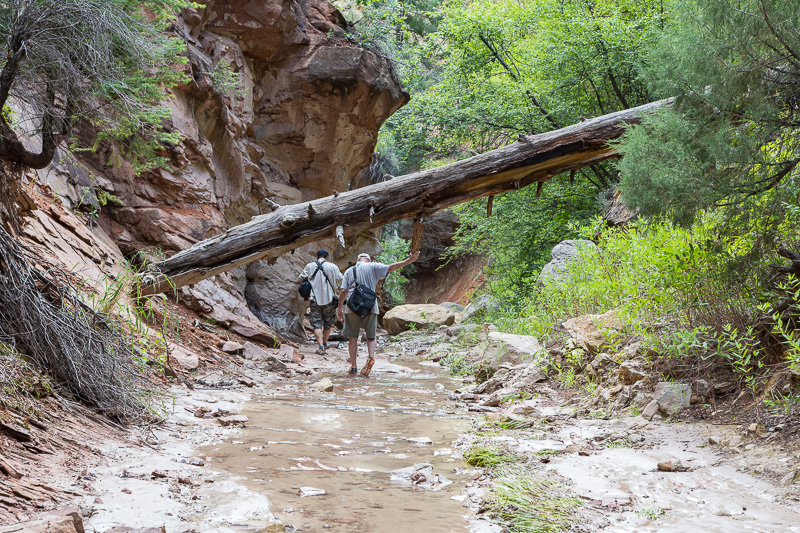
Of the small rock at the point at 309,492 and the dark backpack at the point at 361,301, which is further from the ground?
the dark backpack at the point at 361,301

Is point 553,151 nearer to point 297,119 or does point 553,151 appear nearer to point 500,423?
point 500,423

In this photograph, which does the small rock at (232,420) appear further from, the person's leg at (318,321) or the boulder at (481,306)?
the boulder at (481,306)

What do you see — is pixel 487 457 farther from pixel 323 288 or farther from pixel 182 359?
pixel 323 288

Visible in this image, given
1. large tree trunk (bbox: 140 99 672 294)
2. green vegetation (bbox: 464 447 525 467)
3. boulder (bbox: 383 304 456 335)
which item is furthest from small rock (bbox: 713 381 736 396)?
boulder (bbox: 383 304 456 335)

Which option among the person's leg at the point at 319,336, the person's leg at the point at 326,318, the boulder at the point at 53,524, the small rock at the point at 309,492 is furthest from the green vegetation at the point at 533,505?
the person's leg at the point at 319,336

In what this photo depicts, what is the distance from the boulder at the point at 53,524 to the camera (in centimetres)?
207

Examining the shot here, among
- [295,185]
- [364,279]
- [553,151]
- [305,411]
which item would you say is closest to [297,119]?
[295,185]

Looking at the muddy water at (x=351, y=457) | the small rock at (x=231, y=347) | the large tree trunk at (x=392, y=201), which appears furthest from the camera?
the small rock at (x=231, y=347)

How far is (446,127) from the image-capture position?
54.6 ft

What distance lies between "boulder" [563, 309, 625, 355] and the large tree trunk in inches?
84.4

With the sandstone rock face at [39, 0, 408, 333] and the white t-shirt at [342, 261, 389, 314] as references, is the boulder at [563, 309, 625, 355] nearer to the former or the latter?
the white t-shirt at [342, 261, 389, 314]

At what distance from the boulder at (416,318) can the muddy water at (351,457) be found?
10.2 m

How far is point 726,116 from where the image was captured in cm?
419

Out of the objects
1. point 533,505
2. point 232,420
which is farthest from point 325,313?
point 533,505
